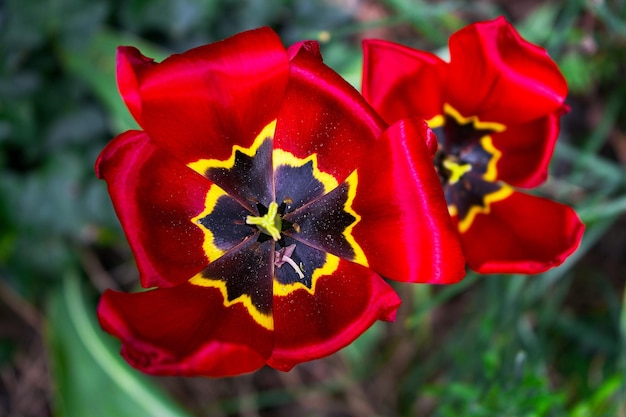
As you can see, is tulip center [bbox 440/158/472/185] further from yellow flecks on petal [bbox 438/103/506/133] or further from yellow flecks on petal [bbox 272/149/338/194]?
yellow flecks on petal [bbox 272/149/338/194]

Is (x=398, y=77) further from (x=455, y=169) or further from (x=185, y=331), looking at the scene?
(x=185, y=331)

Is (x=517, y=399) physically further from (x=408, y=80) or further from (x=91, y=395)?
(x=91, y=395)

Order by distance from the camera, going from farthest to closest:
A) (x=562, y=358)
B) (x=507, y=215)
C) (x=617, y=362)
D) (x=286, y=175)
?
(x=562, y=358), (x=617, y=362), (x=507, y=215), (x=286, y=175)

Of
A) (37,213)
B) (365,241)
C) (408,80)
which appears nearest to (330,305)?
(365,241)

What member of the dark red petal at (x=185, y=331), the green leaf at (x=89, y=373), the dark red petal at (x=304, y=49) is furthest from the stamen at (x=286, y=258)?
the green leaf at (x=89, y=373)

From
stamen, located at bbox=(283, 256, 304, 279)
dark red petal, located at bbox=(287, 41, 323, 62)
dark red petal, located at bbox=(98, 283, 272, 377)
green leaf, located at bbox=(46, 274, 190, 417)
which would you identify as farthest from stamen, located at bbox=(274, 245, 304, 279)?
green leaf, located at bbox=(46, 274, 190, 417)
